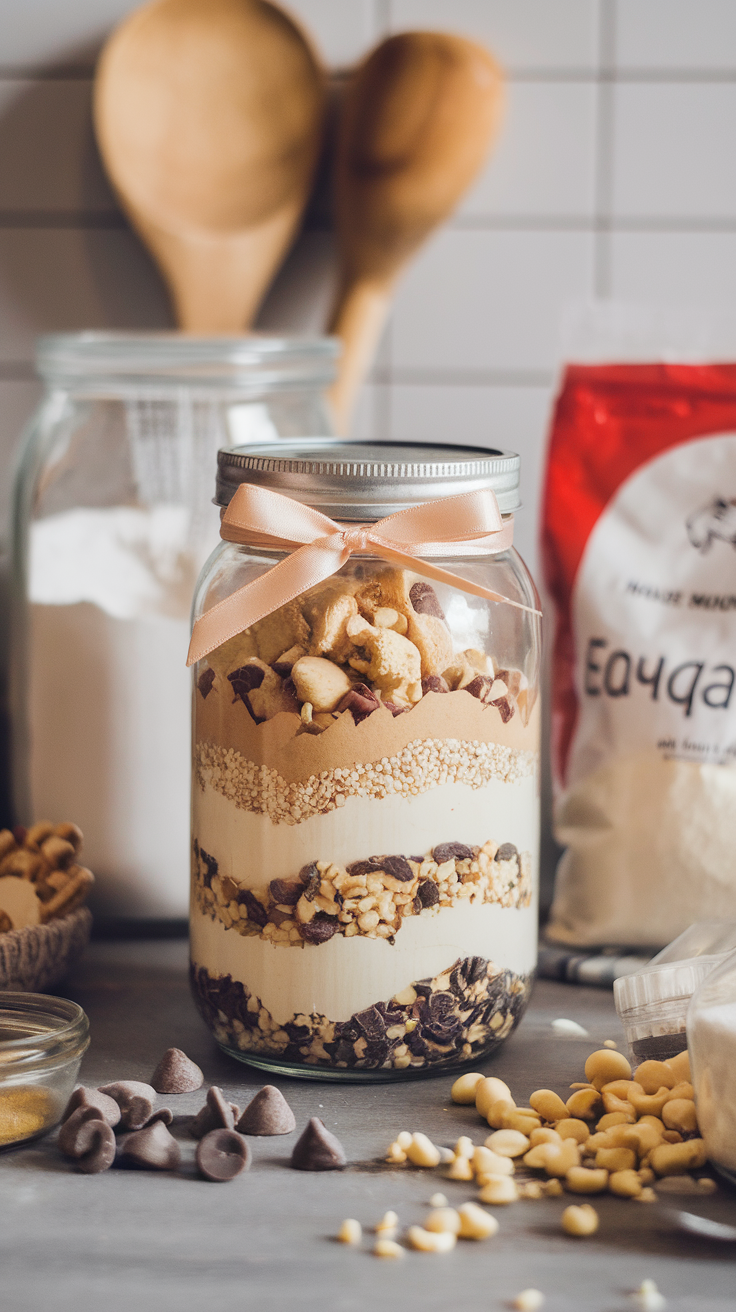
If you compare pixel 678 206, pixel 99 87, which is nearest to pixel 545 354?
pixel 678 206

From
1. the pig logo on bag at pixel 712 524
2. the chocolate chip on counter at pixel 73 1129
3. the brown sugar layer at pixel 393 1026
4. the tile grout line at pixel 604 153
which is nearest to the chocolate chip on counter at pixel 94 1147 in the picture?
the chocolate chip on counter at pixel 73 1129

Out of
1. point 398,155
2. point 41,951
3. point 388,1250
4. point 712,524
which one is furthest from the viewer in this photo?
point 398,155

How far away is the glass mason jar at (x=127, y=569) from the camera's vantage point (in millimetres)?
875

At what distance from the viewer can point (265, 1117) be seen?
2.00ft

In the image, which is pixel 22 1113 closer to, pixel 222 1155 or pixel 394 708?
pixel 222 1155

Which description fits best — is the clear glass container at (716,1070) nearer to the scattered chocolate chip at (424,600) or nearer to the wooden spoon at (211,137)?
the scattered chocolate chip at (424,600)

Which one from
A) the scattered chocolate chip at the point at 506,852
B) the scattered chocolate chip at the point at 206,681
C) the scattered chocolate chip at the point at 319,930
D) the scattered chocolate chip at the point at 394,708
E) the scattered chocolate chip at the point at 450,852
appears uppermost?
the scattered chocolate chip at the point at 206,681

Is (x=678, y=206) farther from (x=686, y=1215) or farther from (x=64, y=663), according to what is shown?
(x=686, y=1215)

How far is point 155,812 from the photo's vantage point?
34.8 inches

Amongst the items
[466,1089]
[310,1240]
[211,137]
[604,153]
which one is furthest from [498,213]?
[310,1240]

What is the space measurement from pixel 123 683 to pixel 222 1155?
38cm

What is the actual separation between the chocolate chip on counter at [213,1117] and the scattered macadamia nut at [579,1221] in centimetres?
16

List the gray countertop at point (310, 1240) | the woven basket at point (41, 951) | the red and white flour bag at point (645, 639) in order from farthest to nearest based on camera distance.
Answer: the red and white flour bag at point (645, 639) → the woven basket at point (41, 951) → the gray countertop at point (310, 1240)

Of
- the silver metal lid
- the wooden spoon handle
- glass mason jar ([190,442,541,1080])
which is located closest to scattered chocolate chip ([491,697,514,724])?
glass mason jar ([190,442,541,1080])
